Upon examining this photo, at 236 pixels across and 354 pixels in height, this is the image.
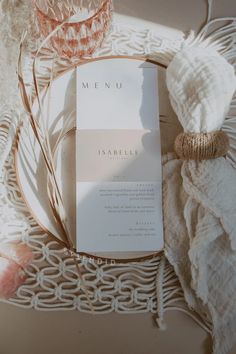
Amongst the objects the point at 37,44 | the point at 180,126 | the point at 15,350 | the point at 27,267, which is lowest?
the point at 15,350

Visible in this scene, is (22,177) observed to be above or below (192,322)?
above

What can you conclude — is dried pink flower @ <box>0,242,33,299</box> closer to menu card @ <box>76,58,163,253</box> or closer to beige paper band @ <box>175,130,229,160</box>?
menu card @ <box>76,58,163,253</box>

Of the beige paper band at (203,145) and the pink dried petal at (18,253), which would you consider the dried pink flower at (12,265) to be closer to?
the pink dried petal at (18,253)

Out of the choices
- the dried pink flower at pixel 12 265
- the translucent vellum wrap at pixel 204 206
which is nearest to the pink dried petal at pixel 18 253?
the dried pink flower at pixel 12 265

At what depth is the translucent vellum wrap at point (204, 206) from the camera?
0.71 m

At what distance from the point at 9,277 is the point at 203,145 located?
361mm

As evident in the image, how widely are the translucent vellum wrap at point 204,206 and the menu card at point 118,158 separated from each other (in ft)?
0.10

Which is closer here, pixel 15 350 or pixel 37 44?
pixel 15 350

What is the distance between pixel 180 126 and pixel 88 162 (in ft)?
0.54

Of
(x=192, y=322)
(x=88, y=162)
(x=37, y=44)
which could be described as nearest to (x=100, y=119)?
(x=88, y=162)

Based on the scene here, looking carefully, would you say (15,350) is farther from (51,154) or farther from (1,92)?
(1,92)

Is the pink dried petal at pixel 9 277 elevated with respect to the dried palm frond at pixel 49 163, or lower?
lower

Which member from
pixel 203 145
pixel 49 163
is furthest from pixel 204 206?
pixel 49 163

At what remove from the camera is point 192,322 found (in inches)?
29.1
